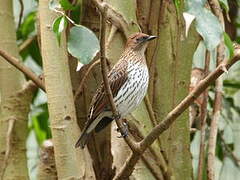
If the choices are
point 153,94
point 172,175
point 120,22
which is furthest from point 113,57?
point 172,175

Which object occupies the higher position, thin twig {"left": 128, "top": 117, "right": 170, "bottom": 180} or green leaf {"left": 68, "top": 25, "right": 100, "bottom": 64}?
green leaf {"left": 68, "top": 25, "right": 100, "bottom": 64}

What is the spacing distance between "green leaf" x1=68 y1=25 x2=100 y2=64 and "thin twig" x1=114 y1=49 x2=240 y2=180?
276 millimetres

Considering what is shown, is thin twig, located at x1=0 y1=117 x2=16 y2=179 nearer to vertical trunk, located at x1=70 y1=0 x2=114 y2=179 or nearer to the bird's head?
vertical trunk, located at x1=70 y1=0 x2=114 y2=179

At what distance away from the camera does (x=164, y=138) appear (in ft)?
8.68

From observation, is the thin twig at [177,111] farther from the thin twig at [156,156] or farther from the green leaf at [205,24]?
the thin twig at [156,156]

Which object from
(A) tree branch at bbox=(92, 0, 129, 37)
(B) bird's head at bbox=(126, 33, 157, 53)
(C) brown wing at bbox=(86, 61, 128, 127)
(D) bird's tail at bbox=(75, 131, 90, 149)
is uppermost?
(A) tree branch at bbox=(92, 0, 129, 37)

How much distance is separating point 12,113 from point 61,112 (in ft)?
1.62

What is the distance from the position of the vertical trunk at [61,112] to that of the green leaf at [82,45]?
26.5 inches

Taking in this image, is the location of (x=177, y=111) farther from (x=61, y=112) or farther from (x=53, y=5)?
(x=61, y=112)

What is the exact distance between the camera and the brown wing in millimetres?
2547

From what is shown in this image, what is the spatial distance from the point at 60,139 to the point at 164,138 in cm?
49

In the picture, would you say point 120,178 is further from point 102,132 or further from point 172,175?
point 102,132

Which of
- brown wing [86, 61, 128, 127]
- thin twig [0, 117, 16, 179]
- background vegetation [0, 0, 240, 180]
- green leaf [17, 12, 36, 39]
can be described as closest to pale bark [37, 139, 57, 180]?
background vegetation [0, 0, 240, 180]

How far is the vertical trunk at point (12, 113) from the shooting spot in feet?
9.02
